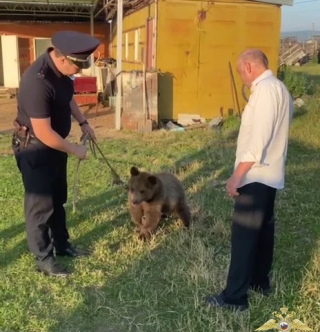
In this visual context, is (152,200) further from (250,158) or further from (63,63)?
(250,158)

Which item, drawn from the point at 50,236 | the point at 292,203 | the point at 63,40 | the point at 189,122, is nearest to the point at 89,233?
the point at 50,236

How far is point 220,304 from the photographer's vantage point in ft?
11.3

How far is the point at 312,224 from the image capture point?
201 inches

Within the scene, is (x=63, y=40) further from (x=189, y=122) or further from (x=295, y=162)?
(x=189, y=122)

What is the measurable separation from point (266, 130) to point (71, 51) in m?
1.58

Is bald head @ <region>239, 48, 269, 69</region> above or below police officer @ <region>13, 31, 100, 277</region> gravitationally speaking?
above

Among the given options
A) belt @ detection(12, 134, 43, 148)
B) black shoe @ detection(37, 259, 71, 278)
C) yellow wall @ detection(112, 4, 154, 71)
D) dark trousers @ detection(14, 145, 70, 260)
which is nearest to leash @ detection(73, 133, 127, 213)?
dark trousers @ detection(14, 145, 70, 260)

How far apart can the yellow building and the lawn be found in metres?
4.89

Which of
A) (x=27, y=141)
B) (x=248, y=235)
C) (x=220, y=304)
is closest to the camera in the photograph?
(x=248, y=235)

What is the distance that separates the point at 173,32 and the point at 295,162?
5084mm

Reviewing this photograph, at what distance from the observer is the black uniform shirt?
11.5ft

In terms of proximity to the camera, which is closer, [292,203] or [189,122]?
[292,203]

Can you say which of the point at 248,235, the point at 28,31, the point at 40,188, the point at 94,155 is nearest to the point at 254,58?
the point at 248,235

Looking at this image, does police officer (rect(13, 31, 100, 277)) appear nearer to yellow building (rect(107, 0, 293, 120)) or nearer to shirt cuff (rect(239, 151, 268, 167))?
shirt cuff (rect(239, 151, 268, 167))
